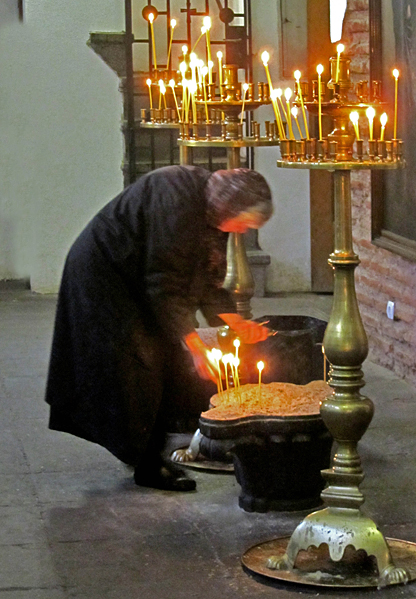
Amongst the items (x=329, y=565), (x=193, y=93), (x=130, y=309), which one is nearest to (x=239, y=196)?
(x=130, y=309)

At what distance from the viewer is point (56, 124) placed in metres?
10.3

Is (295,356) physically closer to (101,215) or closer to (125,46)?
(101,215)

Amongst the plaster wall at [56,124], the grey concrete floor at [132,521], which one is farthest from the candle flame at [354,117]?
the plaster wall at [56,124]

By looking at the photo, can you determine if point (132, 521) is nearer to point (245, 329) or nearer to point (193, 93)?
point (245, 329)

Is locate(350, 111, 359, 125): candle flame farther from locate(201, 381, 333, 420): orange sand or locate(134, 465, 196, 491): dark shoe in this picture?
locate(134, 465, 196, 491): dark shoe

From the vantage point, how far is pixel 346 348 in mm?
3824

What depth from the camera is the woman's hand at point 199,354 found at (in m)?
4.73

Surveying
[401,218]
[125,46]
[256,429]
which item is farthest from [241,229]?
[125,46]

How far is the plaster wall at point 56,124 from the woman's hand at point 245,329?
17.6 ft

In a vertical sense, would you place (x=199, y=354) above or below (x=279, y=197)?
below

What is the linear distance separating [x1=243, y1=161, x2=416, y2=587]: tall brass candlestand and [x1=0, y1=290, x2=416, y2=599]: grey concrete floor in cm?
9

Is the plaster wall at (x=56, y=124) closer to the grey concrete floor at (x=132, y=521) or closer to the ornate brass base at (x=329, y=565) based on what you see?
the grey concrete floor at (x=132, y=521)

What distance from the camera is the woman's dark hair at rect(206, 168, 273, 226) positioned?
4504 mm

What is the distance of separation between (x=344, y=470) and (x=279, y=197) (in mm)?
6414
